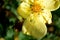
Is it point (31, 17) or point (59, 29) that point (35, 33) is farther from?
point (59, 29)

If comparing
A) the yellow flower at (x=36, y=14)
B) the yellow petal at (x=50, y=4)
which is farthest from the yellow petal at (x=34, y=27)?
the yellow petal at (x=50, y=4)

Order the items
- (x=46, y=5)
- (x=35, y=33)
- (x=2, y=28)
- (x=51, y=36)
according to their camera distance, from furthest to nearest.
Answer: (x=2, y=28)
(x=51, y=36)
(x=46, y=5)
(x=35, y=33)

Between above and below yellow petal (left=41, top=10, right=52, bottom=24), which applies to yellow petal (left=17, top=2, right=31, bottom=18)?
above

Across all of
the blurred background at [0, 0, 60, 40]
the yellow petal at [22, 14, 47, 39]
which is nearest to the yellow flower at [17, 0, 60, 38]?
the yellow petal at [22, 14, 47, 39]

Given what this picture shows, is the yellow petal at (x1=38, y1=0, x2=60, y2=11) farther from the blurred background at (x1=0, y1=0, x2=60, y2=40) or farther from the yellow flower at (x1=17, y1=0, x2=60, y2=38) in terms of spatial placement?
the blurred background at (x1=0, y1=0, x2=60, y2=40)

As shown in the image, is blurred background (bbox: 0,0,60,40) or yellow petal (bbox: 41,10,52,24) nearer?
yellow petal (bbox: 41,10,52,24)

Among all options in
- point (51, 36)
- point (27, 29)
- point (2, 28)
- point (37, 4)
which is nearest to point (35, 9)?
point (37, 4)

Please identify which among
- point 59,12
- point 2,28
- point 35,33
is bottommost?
point 35,33
